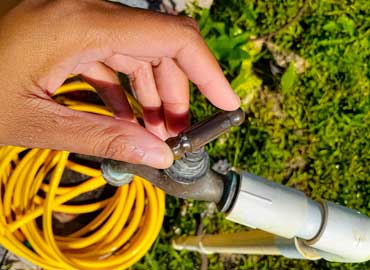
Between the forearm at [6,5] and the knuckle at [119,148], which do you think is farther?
the forearm at [6,5]

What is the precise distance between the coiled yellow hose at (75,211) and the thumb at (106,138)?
548 mm

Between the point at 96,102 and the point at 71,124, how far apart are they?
982mm

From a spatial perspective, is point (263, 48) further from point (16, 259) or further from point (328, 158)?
point (16, 259)

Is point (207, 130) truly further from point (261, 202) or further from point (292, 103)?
point (292, 103)

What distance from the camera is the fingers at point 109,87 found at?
2004mm

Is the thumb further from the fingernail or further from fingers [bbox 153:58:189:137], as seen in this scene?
fingers [bbox 153:58:189:137]

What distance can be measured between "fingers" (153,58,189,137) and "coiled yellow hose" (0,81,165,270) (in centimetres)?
35

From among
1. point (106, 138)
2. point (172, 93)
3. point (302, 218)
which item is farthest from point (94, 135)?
point (302, 218)

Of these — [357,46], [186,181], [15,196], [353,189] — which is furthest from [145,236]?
[357,46]

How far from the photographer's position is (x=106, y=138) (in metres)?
1.58

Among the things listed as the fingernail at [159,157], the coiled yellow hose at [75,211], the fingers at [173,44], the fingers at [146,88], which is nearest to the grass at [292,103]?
the coiled yellow hose at [75,211]

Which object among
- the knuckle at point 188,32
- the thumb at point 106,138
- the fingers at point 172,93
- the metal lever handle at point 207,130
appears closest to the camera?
the metal lever handle at point 207,130

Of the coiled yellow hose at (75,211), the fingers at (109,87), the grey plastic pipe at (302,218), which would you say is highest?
the grey plastic pipe at (302,218)

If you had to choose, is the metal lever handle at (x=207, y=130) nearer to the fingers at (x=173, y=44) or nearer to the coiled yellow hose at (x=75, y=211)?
the fingers at (x=173, y=44)
